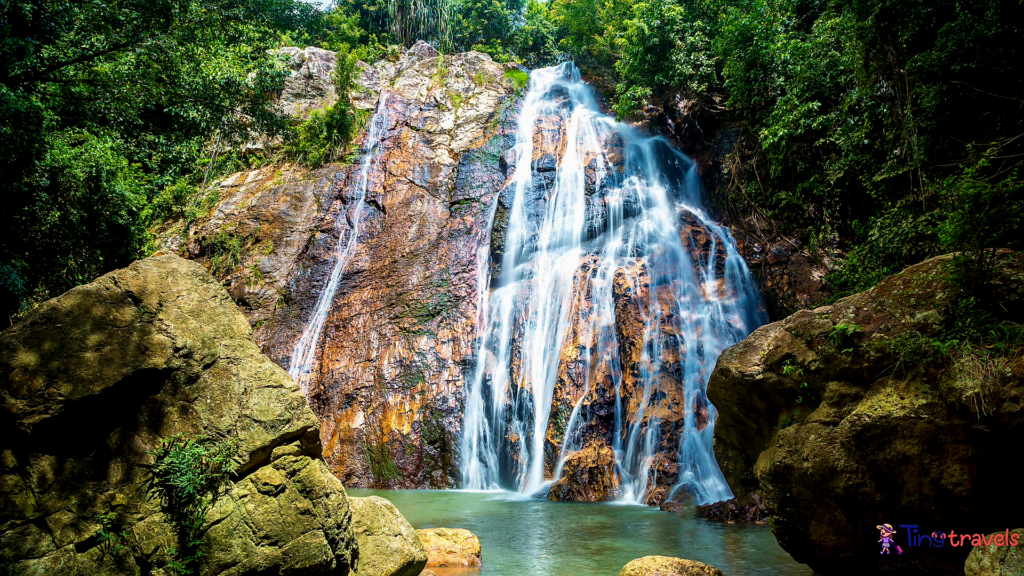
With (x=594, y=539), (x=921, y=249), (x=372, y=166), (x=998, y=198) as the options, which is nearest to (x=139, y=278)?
(x=594, y=539)

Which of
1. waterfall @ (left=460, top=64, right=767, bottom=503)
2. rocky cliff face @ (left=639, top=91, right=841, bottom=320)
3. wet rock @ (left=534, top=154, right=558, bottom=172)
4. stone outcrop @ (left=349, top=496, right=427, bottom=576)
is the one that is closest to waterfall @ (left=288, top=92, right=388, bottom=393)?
waterfall @ (left=460, top=64, right=767, bottom=503)

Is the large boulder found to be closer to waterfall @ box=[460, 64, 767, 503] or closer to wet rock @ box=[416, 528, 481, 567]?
wet rock @ box=[416, 528, 481, 567]

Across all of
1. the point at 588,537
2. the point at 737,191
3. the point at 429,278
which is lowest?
the point at 588,537

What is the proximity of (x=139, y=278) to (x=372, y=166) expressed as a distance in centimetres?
1612

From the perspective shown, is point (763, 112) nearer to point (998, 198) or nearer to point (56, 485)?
point (998, 198)

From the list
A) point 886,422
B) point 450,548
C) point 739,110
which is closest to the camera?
point 886,422

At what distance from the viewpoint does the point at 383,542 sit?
4.64 m

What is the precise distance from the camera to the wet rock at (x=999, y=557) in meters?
3.47

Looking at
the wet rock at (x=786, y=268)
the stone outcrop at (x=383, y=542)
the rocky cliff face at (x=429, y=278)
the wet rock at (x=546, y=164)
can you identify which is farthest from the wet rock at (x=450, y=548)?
the wet rock at (x=546, y=164)

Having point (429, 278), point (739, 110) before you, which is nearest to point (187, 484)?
point (429, 278)

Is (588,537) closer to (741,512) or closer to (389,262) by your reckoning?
(741,512)

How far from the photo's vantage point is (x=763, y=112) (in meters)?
12.6

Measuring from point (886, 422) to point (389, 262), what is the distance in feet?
46.4

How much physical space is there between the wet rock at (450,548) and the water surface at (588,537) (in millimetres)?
203
